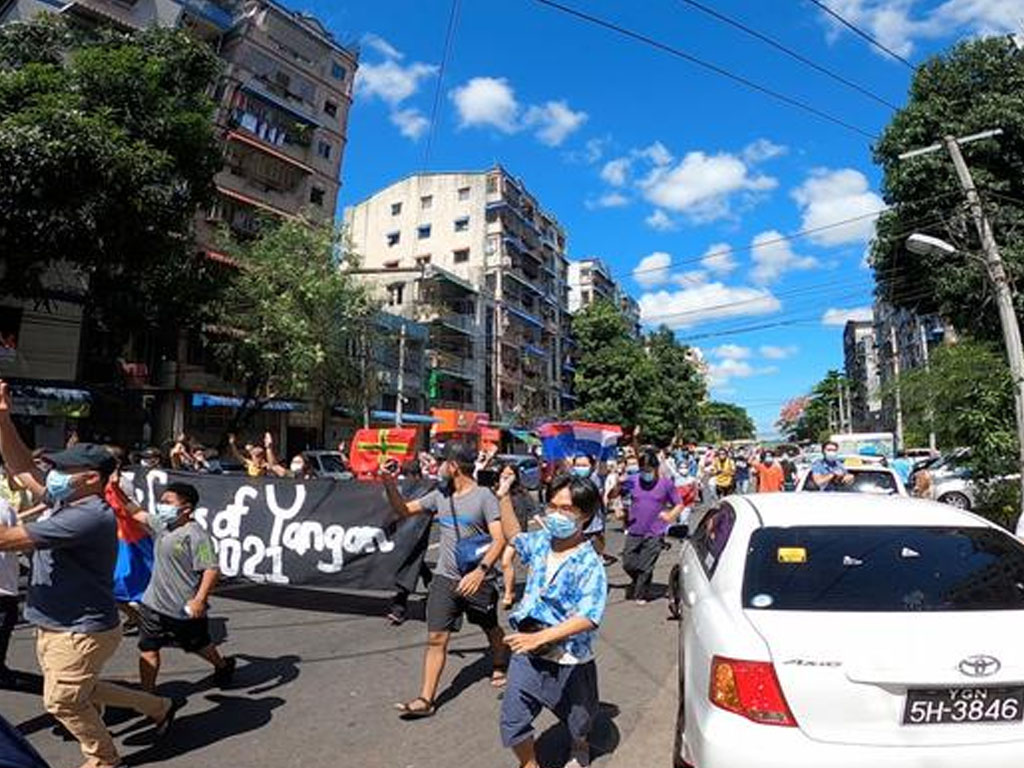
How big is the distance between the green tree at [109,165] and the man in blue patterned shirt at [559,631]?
19299mm

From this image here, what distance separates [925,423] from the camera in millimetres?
23688

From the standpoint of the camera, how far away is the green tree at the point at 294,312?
2786cm

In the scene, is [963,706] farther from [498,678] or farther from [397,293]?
[397,293]

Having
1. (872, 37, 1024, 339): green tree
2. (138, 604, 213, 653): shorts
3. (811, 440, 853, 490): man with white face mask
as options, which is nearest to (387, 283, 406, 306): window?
(872, 37, 1024, 339): green tree

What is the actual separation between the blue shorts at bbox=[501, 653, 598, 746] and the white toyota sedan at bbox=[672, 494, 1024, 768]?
1.69 ft

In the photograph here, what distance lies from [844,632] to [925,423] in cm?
2283

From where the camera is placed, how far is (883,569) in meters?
3.84

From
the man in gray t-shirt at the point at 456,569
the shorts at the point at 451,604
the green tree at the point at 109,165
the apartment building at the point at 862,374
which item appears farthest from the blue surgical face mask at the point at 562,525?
the apartment building at the point at 862,374

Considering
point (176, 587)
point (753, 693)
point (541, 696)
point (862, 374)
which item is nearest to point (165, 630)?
point (176, 587)

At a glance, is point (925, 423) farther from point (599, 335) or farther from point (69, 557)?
point (599, 335)

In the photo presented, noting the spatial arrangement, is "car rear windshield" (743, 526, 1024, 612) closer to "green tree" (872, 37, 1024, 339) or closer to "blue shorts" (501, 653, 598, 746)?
"blue shorts" (501, 653, 598, 746)

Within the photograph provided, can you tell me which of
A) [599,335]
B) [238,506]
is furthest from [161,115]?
[599,335]

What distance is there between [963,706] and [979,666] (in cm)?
16

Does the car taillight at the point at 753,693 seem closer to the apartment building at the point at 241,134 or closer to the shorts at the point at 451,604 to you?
the shorts at the point at 451,604
